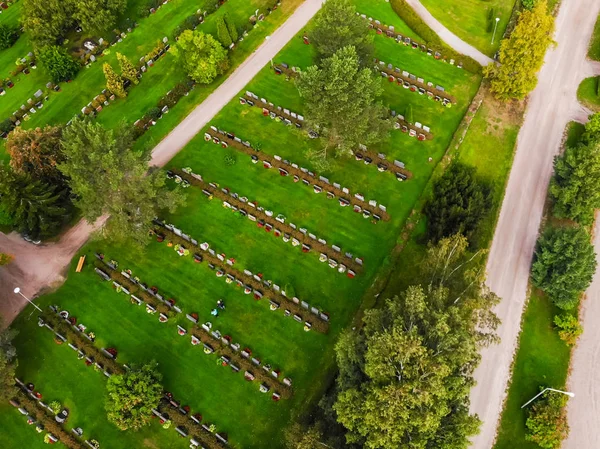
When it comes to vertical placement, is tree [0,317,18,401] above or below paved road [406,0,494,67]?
below

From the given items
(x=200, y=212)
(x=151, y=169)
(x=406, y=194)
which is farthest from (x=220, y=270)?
(x=406, y=194)

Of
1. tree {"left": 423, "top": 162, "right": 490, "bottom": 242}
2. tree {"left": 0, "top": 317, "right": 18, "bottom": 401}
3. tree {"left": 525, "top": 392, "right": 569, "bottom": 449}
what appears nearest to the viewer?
tree {"left": 525, "top": 392, "right": 569, "bottom": 449}

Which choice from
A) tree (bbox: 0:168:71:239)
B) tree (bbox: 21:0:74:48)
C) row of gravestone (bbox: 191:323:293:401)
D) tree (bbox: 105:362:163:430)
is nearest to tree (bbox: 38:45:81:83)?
tree (bbox: 21:0:74:48)

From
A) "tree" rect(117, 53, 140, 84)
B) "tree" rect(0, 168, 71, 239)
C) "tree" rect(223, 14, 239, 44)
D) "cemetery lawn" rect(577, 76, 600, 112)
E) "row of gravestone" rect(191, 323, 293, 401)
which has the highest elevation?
"cemetery lawn" rect(577, 76, 600, 112)

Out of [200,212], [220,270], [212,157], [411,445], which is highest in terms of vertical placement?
[212,157]

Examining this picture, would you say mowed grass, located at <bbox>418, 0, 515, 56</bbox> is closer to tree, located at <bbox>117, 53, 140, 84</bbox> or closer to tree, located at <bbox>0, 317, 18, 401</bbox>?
tree, located at <bbox>117, 53, 140, 84</bbox>

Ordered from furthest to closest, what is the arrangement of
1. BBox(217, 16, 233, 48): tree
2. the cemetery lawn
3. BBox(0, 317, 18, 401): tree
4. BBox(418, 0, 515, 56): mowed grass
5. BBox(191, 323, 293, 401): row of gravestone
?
BBox(418, 0, 515, 56): mowed grass
BBox(217, 16, 233, 48): tree
the cemetery lawn
BBox(191, 323, 293, 401): row of gravestone
BBox(0, 317, 18, 401): tree

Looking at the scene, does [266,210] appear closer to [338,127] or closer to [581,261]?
[338,127]
